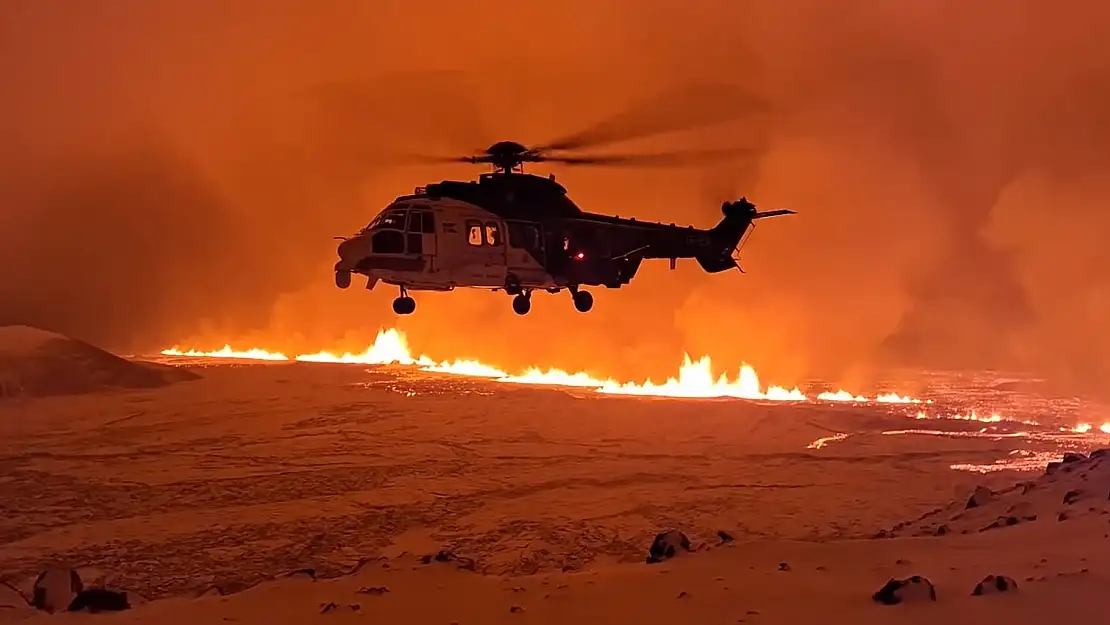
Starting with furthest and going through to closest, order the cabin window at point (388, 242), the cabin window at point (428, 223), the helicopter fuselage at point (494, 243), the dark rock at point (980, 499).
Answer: the dark rock at point (980, 499) < the cabin window at point (428, 223) < the helicopter fuselage at point (494, 243) < the cabin window at point (388, 242)

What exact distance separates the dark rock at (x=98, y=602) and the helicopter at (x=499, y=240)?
5.31m

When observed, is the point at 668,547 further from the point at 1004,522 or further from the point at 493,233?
the point at 493,233

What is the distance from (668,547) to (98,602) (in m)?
6.49

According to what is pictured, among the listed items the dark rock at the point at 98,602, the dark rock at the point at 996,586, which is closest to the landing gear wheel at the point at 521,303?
the dark rock at the point at 98,602

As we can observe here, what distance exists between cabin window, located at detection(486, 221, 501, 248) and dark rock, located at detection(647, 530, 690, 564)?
556 centimetres

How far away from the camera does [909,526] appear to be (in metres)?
13.6

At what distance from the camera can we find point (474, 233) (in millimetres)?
12742

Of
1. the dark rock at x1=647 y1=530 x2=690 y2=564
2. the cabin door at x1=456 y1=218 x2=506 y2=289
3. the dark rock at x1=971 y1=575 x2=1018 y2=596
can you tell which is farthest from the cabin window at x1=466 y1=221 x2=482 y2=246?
the dark rock at x1=971 y1=575 x2=1018 y2=596

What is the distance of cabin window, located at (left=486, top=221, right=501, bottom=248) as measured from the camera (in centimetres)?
1276

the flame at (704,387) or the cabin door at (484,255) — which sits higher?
Answer: the cabin door at (484,255)

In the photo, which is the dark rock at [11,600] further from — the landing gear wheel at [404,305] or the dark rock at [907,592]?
the dark rock at [907,592]

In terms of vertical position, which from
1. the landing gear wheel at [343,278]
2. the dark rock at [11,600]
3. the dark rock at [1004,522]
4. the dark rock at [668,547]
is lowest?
the dark rock at [11,600]

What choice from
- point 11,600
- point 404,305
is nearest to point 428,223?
point 404,305

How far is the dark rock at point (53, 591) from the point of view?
819 cm
